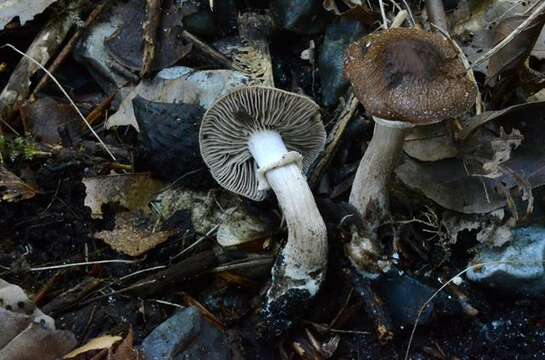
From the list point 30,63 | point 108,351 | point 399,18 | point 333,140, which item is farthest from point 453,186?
point 30,63

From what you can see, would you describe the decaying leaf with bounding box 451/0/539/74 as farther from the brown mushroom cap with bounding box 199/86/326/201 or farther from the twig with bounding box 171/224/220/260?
the twig with bounding box 171/224/220/260

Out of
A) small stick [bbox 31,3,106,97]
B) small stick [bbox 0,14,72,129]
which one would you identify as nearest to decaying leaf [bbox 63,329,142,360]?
small stick [bbox 0,14,72,129]

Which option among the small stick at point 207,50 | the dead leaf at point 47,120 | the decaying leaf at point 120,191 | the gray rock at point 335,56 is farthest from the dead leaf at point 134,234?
the gray rock at point 335,56

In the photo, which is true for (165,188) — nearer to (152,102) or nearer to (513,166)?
(152,102)

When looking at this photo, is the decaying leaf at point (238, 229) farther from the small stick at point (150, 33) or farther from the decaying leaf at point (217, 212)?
the small stick at point (150, 33)

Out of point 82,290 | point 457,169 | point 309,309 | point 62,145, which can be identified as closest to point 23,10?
point 62,145
